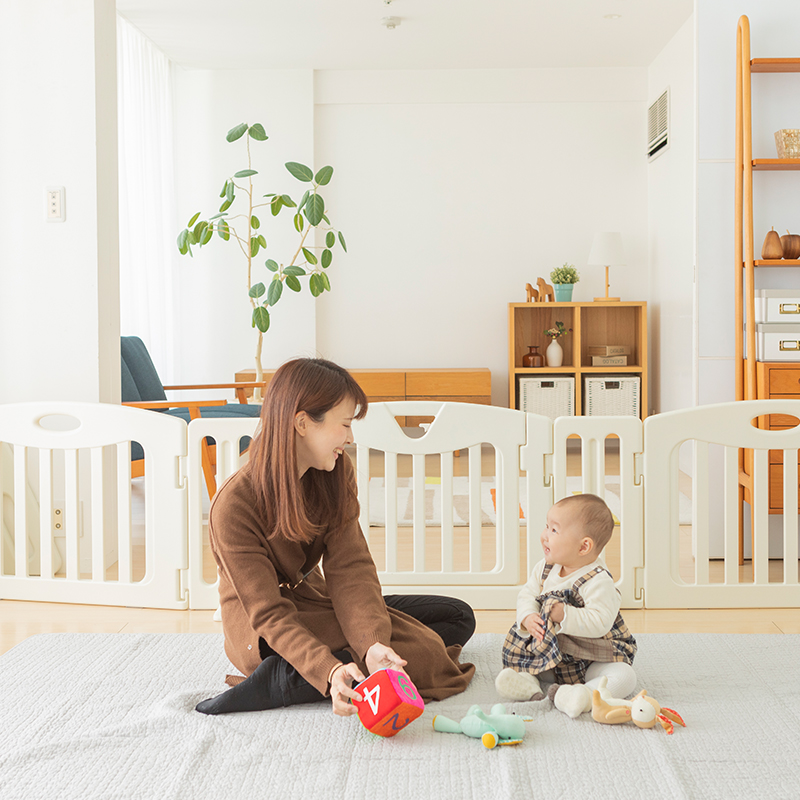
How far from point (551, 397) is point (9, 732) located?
412cm

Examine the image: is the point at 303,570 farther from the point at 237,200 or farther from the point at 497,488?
the point at 237,200

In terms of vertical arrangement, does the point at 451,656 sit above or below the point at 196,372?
below

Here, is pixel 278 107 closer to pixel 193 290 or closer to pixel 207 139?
pixel 207 139

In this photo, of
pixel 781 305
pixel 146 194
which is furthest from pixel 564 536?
pixel 146 194

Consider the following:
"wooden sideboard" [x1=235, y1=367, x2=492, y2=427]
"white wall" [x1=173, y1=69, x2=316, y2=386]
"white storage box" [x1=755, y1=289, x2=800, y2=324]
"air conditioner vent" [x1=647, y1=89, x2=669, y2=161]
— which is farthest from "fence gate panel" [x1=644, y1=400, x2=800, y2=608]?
"white wall" [x1=173, y1=69, x2=316, y2=386]

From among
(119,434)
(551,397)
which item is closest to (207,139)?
(551,397)

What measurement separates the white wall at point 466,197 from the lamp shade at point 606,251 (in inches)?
12.9

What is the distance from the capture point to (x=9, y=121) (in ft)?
9.07

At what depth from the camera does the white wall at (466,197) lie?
18.1ft

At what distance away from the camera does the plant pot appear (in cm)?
532

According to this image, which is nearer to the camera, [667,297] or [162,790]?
[162,790]

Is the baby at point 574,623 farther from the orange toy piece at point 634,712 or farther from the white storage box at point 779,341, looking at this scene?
the white storage box at point 779,341

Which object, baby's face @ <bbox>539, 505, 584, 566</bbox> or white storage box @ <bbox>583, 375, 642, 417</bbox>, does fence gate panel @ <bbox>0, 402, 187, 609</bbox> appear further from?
white storage box @ <bbox>583, 375, 642, 417</bbox>

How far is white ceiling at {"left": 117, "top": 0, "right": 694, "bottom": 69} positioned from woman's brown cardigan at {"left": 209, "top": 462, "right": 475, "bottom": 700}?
11.4ft
